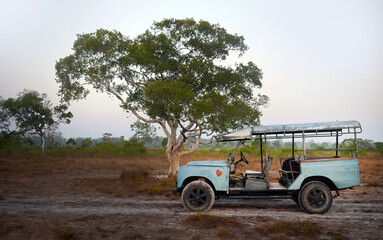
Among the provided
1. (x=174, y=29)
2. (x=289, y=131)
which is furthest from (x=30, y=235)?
(x=174, y=29)

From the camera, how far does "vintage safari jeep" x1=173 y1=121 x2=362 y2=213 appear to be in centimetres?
847

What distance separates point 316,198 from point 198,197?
3594 mm

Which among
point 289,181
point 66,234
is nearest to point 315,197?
point 289,181

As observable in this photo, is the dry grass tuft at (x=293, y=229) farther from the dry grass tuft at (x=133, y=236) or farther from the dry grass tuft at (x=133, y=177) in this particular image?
the dry grass tuft at (x=133, y=177)

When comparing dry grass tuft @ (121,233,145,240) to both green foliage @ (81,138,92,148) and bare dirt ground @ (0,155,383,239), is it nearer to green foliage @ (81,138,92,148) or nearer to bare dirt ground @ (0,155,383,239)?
bare dirt ground @ (0,155,383,239)

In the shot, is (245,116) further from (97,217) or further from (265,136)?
(97,217)

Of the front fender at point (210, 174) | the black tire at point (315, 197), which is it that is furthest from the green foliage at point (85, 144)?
the black tire at point (315, 197)

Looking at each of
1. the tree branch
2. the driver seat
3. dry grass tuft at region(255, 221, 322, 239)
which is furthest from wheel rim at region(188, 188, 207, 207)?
the tree branch

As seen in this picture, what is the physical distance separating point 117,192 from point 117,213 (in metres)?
4.47

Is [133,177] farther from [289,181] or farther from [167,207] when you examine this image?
[289,181]

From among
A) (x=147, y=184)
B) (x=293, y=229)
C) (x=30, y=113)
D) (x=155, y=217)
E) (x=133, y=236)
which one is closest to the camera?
(x=133, y=236)

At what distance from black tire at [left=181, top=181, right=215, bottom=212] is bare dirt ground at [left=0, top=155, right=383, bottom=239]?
30 cm

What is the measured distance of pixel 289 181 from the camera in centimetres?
927

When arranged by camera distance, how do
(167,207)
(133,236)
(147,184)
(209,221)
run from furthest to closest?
(147,184), (167,207), (209,221), (133,236)
